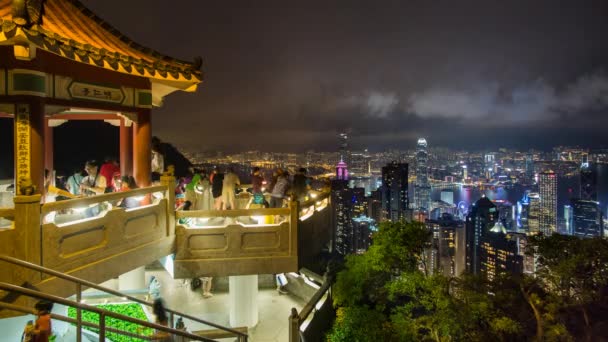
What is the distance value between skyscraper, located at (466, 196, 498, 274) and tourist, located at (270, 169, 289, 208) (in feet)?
194

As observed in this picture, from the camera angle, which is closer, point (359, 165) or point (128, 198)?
point (128, 198)

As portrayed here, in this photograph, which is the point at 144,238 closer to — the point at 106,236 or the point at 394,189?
the point at 106,236

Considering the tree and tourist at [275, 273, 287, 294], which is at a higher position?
the tree

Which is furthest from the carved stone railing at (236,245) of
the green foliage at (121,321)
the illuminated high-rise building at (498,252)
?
the illuminated high-rise building at (498,252)

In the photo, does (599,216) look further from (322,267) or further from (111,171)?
(111,171)

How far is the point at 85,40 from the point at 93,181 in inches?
117

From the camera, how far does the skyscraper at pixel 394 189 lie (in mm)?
82250

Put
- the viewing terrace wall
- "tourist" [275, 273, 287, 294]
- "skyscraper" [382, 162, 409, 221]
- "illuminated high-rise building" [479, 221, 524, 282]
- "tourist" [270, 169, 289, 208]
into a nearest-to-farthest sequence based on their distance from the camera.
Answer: the viewing terrace wall, "tourist" [270, 169, 289, 208], "tourist" [275, 273, 287, 294], "illuminated high-rise building" [479, 221, 524, 282], "skyscraper" [382, 162, 409, 221]

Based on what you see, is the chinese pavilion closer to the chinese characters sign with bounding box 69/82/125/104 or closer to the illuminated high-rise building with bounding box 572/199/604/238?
the chinese characters sign with bounding box 69/82/125/104

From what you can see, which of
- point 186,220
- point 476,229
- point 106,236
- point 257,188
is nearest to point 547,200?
point 476,229

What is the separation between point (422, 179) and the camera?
14688 cm

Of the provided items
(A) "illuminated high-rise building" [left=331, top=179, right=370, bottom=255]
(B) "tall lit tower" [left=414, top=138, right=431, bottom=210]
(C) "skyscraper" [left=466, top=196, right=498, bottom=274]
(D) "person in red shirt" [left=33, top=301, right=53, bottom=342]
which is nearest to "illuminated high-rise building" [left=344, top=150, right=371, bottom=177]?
(B) "tall lit tower" [left=414, top=138, right=431, bottom=210]

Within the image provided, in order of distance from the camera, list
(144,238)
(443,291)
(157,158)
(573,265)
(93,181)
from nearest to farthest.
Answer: (144,238)
(93,181)
(157,158)
(443,291)
(573,265)

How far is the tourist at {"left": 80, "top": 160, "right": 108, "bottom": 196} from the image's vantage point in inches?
339
